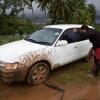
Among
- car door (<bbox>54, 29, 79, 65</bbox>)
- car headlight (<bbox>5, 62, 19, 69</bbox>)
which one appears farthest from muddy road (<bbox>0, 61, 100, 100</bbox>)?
car headlight (<bbox>5, 62, 19, 69</bbox>)

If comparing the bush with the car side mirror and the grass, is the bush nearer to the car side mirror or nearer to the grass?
the grass

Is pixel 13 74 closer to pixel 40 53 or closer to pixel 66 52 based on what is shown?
pixel 40 53

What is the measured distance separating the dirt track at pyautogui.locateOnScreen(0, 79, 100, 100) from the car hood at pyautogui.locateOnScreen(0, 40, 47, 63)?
35.7 inches

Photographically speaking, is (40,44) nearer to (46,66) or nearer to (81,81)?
(46,66)

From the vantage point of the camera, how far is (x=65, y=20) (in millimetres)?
35562

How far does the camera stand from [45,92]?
634cm

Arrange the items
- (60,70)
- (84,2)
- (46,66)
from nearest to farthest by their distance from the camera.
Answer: (46,66)
(60,70)
(84,2)

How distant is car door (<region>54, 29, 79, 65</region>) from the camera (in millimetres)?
7285

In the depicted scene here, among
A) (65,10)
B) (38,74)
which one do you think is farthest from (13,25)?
(38,74)

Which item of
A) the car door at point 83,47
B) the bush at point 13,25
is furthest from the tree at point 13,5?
the car door at point 83,47

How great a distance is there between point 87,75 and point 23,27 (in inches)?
1116

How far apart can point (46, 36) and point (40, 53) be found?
Answer: 1074 mm

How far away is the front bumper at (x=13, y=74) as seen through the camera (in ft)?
20.2

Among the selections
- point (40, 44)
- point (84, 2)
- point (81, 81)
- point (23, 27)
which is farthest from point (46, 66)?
point (84, 2)
